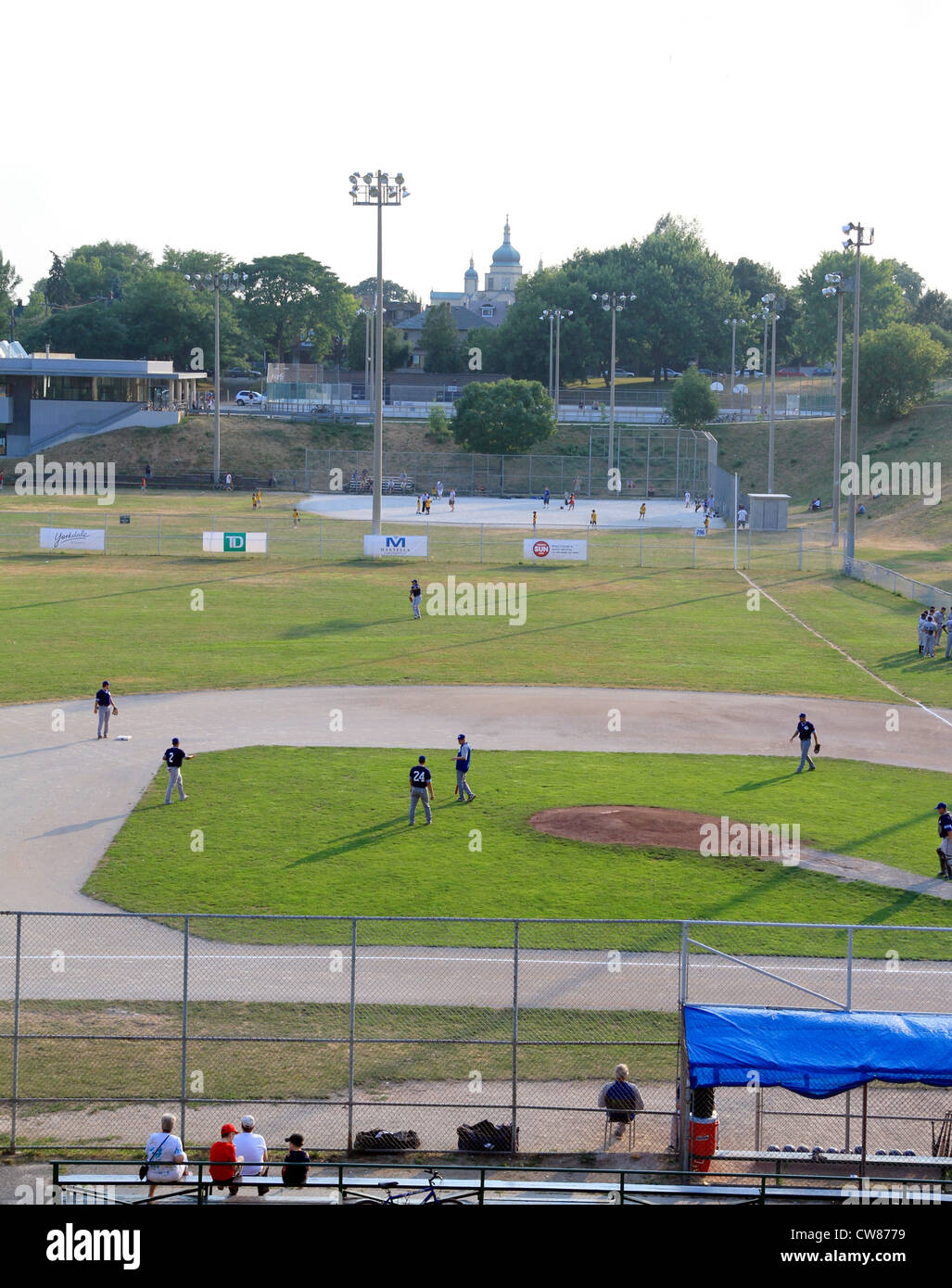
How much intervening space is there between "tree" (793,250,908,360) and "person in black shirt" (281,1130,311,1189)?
143m

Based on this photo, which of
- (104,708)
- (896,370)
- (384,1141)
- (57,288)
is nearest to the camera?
(384,1141)

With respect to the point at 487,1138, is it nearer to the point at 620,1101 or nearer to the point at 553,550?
the point at 620,1101

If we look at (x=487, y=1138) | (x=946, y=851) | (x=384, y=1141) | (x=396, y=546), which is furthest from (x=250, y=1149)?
(x=396, y=546)

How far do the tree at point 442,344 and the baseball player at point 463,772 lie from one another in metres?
132

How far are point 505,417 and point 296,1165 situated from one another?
9755 centimetres

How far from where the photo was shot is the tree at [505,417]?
106000mm

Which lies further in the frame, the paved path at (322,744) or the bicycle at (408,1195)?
the paved path at (322,744)

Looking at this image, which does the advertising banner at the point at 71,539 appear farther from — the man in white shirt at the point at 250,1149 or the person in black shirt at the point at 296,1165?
the person in black shirt at the point at 296,1165

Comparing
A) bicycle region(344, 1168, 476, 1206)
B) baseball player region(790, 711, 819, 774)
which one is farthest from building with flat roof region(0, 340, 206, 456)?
bicycle region(344, 1168, 476, 1206)

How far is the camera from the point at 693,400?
383ft

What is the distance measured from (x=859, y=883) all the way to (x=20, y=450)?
10238 centimetres

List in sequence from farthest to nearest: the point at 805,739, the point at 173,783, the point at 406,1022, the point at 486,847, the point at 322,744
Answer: the point at 322,744, the point at 805,739, the point at 173,783, the point at 486,847, the point at 406,1022

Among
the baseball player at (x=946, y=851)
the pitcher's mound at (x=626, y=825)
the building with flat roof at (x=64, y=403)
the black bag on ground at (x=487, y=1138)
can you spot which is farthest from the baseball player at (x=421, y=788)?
the building with flat roof at (x=64, y=403)

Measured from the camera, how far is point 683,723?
111 feet
